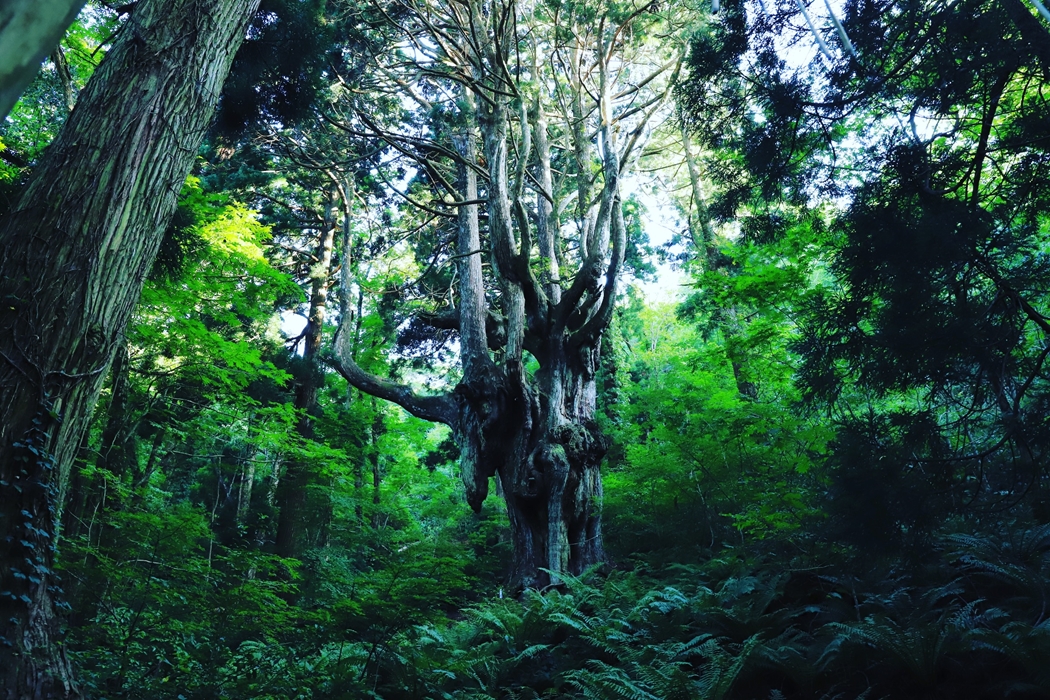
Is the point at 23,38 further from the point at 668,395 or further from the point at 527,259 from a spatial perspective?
the point at 668,395

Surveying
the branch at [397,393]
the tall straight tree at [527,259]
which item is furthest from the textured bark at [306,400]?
the tall straight tree at [527,259]

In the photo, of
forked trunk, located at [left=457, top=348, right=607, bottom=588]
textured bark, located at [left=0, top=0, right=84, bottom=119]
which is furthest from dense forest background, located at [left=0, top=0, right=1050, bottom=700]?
textured bark, located at [left=0, top=0, right=84, bottom=119]

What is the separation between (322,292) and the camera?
49.8ft

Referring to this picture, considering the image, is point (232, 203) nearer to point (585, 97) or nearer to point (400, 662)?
point (585, 97)

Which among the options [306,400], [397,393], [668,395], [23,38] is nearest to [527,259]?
[397,393]

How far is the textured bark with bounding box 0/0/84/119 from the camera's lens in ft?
2.56

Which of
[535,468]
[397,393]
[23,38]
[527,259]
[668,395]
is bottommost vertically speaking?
[23,38]

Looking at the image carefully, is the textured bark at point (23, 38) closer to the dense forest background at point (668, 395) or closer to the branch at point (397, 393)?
the dense forest background at point (668, 395)

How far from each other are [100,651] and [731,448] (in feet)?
24.7

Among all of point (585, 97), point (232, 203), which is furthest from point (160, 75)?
point (585, 97)

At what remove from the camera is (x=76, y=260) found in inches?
137

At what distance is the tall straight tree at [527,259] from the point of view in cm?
861

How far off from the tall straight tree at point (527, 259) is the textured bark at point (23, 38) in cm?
770

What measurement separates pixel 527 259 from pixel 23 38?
829 cm
